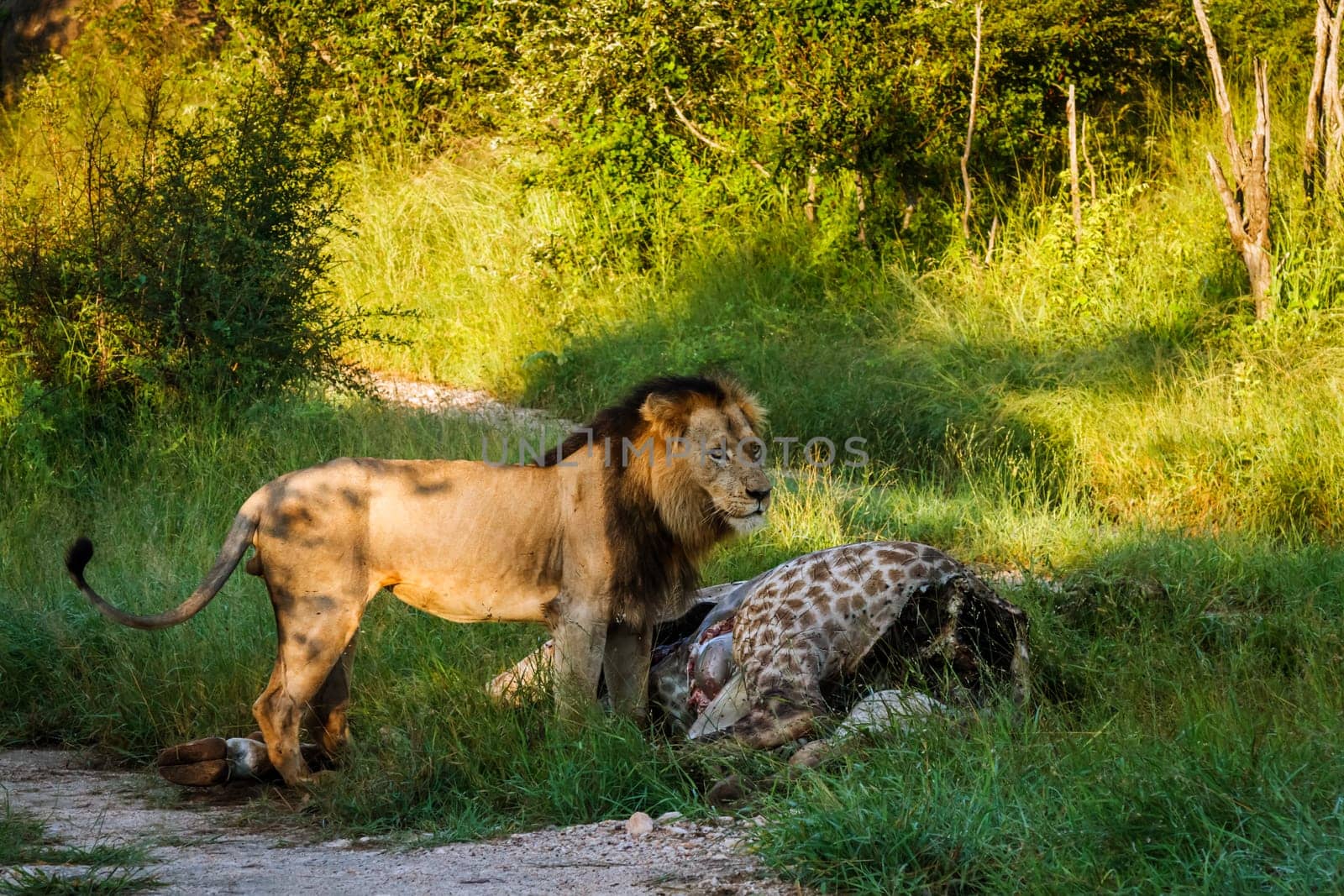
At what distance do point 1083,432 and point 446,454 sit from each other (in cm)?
356

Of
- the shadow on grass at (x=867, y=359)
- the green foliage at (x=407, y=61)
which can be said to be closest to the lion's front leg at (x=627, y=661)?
the shadow on grass at (x=867, y=359)

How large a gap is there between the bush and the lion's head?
4.30 m

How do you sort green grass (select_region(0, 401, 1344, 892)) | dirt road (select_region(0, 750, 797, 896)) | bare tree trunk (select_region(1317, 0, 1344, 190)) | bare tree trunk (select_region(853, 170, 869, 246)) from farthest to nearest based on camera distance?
bare tree trunk (select_region(853, 170, 869, 246)) → bare tree trunk (select_region(1317, 0, 1344, 190)) → dirt road (select_region(0, 750, 797, 896)) → green grass (select_region(0, 401, 1344, 892))

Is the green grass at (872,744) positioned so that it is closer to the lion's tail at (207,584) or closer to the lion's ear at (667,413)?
the lion's tail at (207,584)

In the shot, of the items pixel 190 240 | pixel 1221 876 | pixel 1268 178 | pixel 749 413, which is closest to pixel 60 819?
pixel 749 413

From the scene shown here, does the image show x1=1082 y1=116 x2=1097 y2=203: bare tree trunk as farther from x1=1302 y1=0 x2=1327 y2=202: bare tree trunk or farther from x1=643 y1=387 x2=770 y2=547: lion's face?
x1=643 y1=387 x2=770 y2=547: lion's face

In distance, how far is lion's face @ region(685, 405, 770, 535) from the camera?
15.6 ft

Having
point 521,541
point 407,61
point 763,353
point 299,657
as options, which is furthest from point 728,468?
point 407,61

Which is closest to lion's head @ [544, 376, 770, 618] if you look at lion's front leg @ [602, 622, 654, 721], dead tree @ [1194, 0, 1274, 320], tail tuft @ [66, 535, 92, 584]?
lion's front leg @ [602, 622, 654, 721]

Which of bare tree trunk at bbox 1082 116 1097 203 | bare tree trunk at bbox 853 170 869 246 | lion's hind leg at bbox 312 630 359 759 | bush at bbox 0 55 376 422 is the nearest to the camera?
lion's hind leg at bbox 312 630 359 759

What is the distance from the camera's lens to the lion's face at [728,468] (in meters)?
4.76

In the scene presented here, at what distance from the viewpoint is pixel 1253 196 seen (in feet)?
30.0

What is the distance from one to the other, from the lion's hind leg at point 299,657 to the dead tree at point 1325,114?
24.3 ft

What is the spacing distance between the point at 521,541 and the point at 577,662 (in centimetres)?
45
